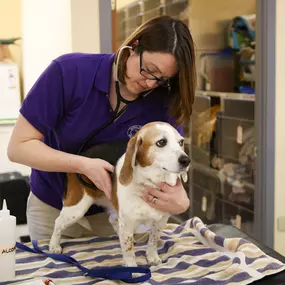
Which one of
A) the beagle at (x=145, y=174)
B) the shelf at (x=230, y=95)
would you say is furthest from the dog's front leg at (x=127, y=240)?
the shelf at (x=230, y=95)

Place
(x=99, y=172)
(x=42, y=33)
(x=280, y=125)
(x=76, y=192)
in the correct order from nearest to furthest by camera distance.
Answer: (x=99, y=172), (x=76, y=192), (x=280, y=125), (x=42, y=33)

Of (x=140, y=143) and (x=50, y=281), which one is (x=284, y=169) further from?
(x=50, y=281)

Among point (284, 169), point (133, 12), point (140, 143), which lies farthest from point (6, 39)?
point (140, 143)

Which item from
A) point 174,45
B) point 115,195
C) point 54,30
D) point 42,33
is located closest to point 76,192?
point 115,195

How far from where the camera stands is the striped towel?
47.6 inches

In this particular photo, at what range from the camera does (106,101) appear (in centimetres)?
142

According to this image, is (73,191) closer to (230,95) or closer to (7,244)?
(7,244)

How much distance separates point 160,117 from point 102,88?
8.4 inches

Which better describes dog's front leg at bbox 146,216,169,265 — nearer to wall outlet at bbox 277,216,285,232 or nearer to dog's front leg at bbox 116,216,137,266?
dog's front leg at bbox 116,216,137,266

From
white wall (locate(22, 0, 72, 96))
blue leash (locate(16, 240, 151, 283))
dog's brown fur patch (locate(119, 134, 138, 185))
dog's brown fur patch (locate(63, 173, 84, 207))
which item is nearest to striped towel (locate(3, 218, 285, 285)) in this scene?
blue leash (locate(16, 240, 151, 283))

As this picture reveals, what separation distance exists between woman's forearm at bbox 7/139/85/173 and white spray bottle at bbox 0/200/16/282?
0.62ft

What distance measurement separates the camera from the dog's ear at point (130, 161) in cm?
121

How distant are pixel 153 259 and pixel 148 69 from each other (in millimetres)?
548

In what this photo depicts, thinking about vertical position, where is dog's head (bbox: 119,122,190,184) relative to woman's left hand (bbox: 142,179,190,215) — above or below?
above
